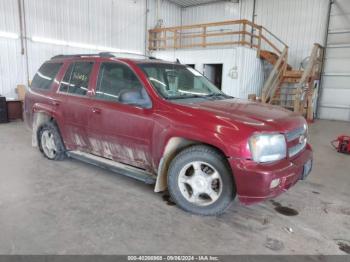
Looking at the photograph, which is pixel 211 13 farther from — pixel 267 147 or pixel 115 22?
pixel 267 147

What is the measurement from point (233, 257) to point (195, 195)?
2.50 feet

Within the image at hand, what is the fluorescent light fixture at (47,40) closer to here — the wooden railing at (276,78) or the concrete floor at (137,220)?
the concrete floor at (137,220)

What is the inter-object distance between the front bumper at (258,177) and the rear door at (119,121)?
1.04m

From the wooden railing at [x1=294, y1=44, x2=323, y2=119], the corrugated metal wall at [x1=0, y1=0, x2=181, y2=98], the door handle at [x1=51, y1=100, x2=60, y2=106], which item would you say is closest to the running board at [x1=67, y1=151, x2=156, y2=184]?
the door handle at [x1=51, y1=100, x2=60, y2=106]

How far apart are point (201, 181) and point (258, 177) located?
1.99 feet

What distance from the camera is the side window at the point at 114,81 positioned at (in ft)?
10.4

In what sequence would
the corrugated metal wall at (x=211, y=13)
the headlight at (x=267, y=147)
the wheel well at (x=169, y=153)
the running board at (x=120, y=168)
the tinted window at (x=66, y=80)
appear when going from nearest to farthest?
the headlight at (x=267, y=147)
the wheel well at (x=169, y=153)
the running board at (x=120, y=168)
the tinted window at (x=66, y=80)
the corrugated metal wall at (x=211, y=13)

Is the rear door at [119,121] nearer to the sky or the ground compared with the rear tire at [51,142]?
nearer to the sky

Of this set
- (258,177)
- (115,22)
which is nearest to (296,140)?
(258,177)

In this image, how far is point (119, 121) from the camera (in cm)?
315

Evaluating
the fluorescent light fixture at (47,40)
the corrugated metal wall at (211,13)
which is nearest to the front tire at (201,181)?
the fluorescent light fixture at (47,40)

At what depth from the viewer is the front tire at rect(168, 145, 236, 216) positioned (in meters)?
2.59

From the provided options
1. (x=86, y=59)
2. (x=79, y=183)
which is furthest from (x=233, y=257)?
(x=86, y=59)

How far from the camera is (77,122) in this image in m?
3.67
